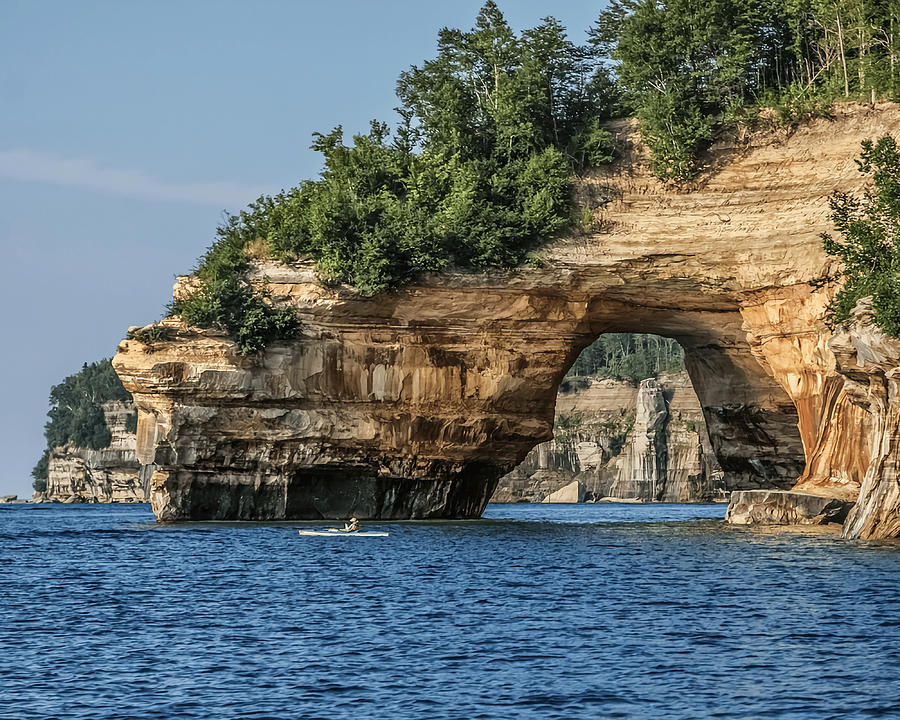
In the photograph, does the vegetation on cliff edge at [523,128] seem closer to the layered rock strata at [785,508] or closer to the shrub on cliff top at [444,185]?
the shrub on cliff top at [444,185]

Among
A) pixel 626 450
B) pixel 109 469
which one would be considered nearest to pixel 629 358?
pixel 626 450

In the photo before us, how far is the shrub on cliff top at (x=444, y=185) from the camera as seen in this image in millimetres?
46719

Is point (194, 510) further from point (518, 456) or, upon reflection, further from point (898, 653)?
point (898, 653)

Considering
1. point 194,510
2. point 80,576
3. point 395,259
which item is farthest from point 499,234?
point 80,576

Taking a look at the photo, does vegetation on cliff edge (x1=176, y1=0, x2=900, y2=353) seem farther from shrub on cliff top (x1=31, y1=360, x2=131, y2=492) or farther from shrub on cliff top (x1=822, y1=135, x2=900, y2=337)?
shrub on cliff top (x1=31, y1=360, x2=131, y2=492)

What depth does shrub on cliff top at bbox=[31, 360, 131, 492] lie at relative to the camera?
496ft

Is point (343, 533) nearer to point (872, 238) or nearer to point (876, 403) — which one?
point (876, 403)

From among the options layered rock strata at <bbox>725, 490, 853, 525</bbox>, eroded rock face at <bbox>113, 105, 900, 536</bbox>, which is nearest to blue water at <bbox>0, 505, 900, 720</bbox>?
layered rock strata at <bbox>725, 490, 853, 525</bbox>

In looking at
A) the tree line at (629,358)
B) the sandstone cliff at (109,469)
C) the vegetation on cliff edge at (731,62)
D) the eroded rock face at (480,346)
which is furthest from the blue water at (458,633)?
the sandstone cliff at (109,469)

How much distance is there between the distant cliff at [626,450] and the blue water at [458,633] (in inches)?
3497

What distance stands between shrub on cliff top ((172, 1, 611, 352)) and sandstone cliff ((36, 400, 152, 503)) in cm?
10144

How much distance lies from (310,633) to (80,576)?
1336 cm

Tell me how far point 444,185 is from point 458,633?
2964 centimetres

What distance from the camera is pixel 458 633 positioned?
844 inches
